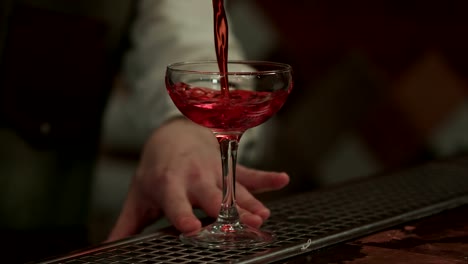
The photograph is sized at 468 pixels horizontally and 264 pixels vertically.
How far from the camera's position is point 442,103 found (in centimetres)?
279

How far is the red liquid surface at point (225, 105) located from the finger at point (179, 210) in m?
0.11

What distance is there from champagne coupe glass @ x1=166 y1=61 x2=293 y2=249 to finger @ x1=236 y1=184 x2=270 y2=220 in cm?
5

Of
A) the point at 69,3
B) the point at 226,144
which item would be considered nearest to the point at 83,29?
the point at 69,3

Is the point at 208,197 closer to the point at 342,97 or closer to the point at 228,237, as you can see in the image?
the point at 228,237

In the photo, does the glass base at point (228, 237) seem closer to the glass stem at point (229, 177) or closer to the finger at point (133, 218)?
the glass stem at point (229, 177)

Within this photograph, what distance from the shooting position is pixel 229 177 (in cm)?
98

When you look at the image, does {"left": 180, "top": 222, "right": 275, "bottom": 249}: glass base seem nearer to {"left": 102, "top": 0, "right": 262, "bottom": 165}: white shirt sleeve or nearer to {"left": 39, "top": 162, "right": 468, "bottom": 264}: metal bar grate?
{"left": 39, "top": 162, "right": 468, "bottom": 264}: metal bar grate

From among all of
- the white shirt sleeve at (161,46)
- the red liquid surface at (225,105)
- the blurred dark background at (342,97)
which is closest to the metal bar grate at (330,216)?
the red liquid surface at (225,105)

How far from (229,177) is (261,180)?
0.14m

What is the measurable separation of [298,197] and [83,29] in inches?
30.2

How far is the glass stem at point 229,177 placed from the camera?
0.98 m

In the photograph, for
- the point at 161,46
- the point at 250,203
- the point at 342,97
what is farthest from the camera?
the point at 342,97

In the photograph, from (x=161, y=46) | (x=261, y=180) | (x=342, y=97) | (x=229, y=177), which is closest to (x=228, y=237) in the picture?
(x=229, y=177)

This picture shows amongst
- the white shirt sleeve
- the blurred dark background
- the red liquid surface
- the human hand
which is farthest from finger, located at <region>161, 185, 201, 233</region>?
the blurred dark background
